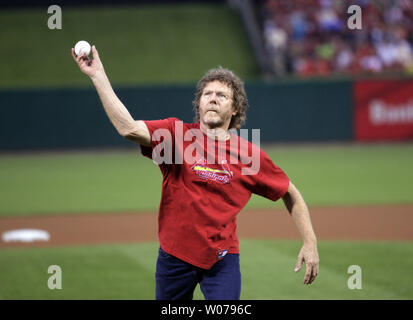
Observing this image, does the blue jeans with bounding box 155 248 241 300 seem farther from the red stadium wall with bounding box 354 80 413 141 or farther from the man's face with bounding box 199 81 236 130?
the red stadium wall with bounding box 354 80 413 141

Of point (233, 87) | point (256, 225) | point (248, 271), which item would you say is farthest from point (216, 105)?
point (256, 225)

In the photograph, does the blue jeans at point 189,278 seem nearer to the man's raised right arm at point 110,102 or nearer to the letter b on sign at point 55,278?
the man's raised right arm at point 110,102

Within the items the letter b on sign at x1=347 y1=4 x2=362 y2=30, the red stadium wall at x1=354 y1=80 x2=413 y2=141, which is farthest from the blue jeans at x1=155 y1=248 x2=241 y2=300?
the red stadium wall at x1=354 y1=80 x2=413 y2=141

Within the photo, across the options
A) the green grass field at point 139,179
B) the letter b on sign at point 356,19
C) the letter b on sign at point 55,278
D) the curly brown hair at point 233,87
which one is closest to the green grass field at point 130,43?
the green grass field at point 139,179

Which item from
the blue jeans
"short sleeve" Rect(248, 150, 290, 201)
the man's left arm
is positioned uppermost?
"short sleeve" Rect(248, 150, 290, 201)

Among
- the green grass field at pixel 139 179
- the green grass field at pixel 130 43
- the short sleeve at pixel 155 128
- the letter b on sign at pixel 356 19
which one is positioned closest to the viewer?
the short sleeve at pixel 155 128

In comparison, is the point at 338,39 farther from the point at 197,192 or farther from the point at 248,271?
the point at 197,192

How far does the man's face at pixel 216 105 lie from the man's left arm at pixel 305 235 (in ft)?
2.32

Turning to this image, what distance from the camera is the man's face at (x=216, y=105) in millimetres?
4074

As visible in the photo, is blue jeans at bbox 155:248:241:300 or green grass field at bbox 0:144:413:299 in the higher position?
green grass field at bbox 0:144:413:299

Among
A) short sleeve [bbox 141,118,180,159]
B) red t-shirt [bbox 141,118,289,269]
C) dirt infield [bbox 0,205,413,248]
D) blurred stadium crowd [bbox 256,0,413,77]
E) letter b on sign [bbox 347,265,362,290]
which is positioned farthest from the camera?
blurred stadium crowd [bbox 256,0,413,77]

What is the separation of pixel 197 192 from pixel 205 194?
0.06m

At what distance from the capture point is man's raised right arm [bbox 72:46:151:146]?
11.6 ft

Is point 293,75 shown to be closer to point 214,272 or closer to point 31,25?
point 31,25
